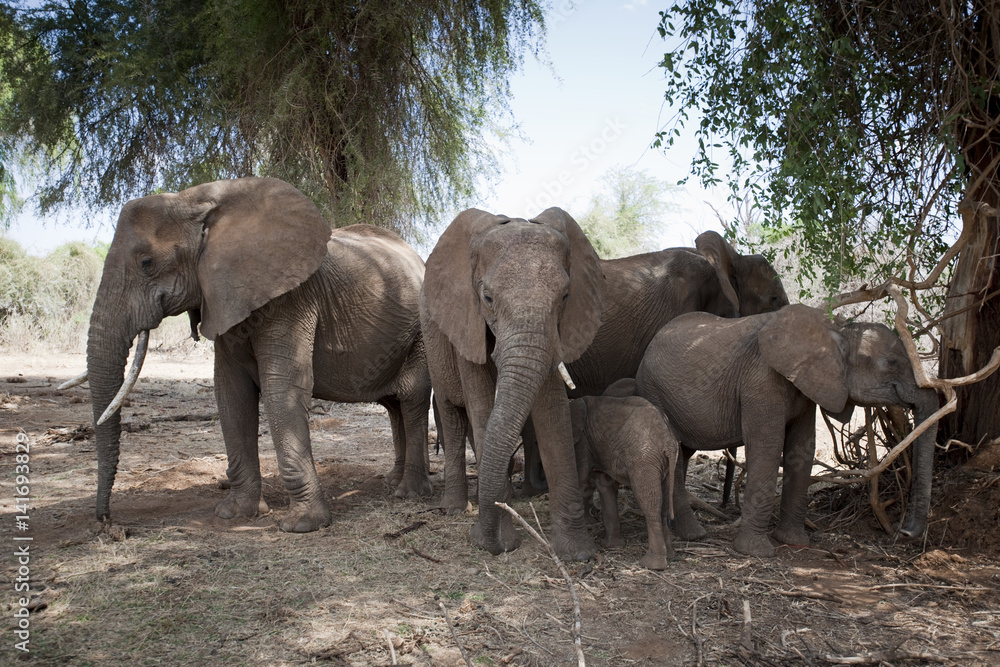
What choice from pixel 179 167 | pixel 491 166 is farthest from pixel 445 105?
pixel 179 167

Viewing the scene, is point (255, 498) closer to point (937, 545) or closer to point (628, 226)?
point (937, 545)

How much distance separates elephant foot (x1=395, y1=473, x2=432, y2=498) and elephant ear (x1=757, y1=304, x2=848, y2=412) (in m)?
3.36

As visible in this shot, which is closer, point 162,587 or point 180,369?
point 162,587

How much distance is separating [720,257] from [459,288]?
113 inches

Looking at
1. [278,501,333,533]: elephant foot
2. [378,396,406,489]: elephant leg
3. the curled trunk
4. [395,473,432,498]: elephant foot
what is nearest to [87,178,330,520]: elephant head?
the curled trunk

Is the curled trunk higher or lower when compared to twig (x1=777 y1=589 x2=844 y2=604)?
higher

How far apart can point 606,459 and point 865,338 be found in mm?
1920

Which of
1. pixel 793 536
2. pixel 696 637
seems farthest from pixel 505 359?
pixel 793 536

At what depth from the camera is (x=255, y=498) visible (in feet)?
22.4

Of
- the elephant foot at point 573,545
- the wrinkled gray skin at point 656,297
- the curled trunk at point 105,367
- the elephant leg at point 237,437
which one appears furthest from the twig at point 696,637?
the curled trunk at point 105,367

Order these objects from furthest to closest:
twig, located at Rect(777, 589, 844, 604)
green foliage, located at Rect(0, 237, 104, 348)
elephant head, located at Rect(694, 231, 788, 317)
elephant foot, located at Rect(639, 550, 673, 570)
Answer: green foliage, located at Rect(0, 237, 104, 348) → elephant head, located at Rect(694, 231, 788, 317) → elephant foot, located at Rect(639, 550, 673, 570) → twig, located at Rect(777, 589, 844, 604)

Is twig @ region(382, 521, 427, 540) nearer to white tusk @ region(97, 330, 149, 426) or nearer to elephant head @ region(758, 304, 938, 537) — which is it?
white tusk @ region(97, 330, 149, 426)

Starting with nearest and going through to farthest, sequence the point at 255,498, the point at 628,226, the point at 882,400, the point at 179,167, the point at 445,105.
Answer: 1. the point at 882,400
2. the point at 255,498
3. the point at 445,105
4. the point at 179,167
5. the point at 628,226

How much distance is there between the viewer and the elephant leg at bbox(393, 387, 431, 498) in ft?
25.2
